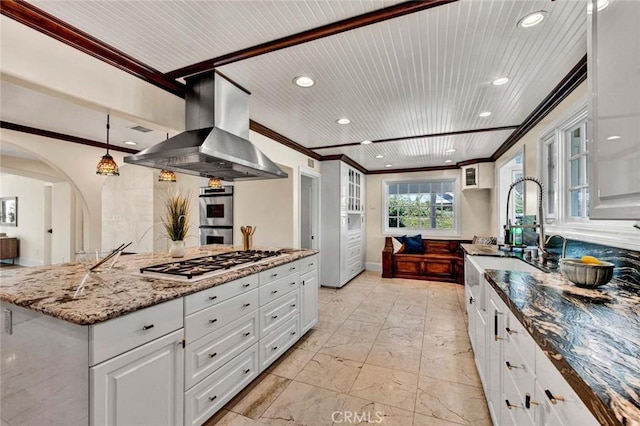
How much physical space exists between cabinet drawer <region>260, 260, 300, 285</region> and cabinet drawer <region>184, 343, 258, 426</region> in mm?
509

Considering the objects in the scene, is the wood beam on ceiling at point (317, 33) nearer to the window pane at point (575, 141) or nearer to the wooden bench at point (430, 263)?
the window pane at point (575, 141)

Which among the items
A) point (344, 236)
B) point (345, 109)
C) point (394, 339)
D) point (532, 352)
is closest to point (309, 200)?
point (344, 236)

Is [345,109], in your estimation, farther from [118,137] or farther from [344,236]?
[118,137]

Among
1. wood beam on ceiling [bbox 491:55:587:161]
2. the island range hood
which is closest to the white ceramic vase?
the island range hood

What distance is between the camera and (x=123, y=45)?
6.00ft

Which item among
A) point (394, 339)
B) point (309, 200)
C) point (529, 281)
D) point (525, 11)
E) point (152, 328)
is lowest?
point (394, 339)

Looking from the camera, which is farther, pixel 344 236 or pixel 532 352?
pixel 344 236

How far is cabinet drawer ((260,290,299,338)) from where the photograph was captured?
7.52 feet

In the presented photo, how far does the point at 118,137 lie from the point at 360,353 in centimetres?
425

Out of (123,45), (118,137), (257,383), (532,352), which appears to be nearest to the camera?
(532,352)

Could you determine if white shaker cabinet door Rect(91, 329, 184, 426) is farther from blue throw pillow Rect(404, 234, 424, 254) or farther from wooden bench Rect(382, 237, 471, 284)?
blue throw pillow Rect(404, 234, 424, 254)

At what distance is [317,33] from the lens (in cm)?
168

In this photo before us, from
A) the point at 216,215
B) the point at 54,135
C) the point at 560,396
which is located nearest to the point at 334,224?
the point at 216,215

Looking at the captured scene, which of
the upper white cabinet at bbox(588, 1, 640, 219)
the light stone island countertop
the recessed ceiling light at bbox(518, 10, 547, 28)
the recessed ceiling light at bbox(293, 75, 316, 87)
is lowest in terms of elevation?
the light stone island countertop
